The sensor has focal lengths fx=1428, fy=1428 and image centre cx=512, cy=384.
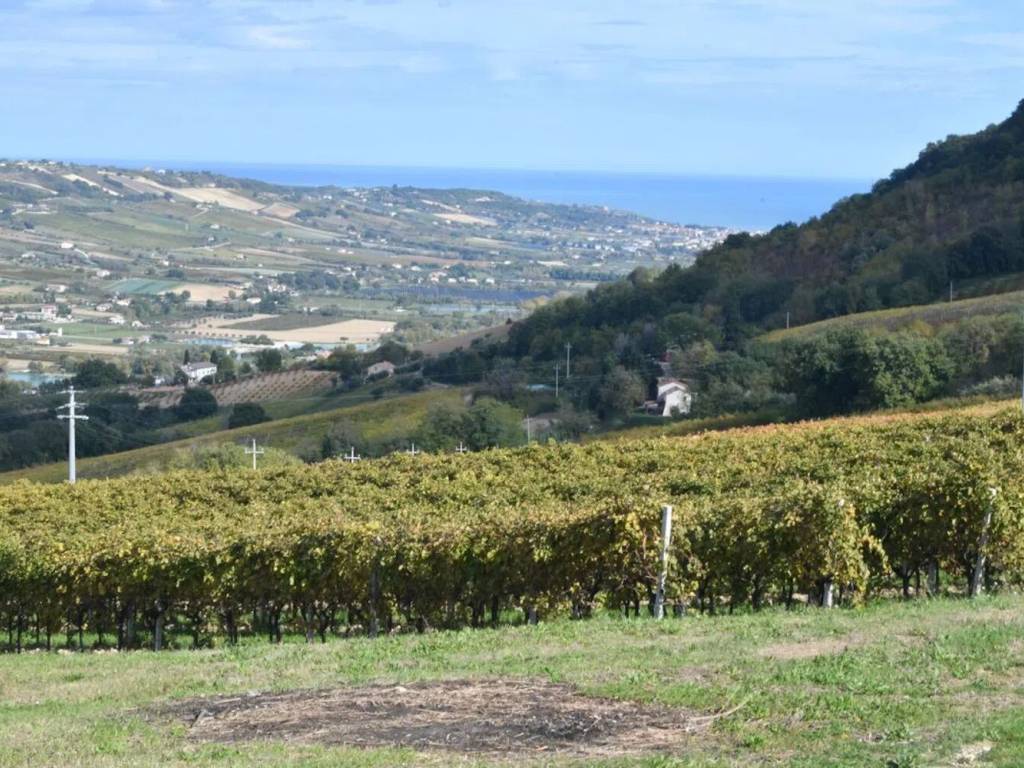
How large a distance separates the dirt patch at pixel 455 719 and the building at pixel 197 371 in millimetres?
76667

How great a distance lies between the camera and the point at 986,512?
1556cm

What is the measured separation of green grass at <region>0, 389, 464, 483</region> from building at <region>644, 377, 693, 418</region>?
845 cm

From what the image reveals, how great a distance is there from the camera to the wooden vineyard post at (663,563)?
15492mm

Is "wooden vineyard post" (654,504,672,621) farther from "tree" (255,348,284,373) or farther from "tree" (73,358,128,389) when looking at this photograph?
"tree" (255,348,284,373)

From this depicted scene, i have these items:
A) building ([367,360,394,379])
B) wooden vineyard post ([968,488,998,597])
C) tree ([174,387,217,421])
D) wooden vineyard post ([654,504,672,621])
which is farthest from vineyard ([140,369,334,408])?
wooden vineyard post ([968,488,998,597])

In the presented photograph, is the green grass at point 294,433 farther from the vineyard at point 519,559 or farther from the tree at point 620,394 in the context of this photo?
the vineyard at point 519,559

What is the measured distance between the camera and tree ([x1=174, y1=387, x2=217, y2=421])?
7300 cm

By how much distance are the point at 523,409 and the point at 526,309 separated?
8712 centimetres

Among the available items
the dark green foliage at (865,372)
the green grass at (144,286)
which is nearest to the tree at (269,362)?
the dark green foliage at (865,372)

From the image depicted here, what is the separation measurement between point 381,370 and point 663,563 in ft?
222

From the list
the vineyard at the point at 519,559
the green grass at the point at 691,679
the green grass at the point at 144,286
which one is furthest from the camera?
the green grass at the point at 144,286

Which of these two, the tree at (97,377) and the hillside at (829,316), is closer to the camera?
the hillside at (829,316)

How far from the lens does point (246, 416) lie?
66688mm

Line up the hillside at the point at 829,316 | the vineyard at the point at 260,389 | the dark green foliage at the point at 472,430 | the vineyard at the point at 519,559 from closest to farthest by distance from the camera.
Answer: the vineyard at the point at 519,559, the hillside at the point at 829,316, the dark green foliage at the point at 472,430, the vineyard at the point at 260,389
